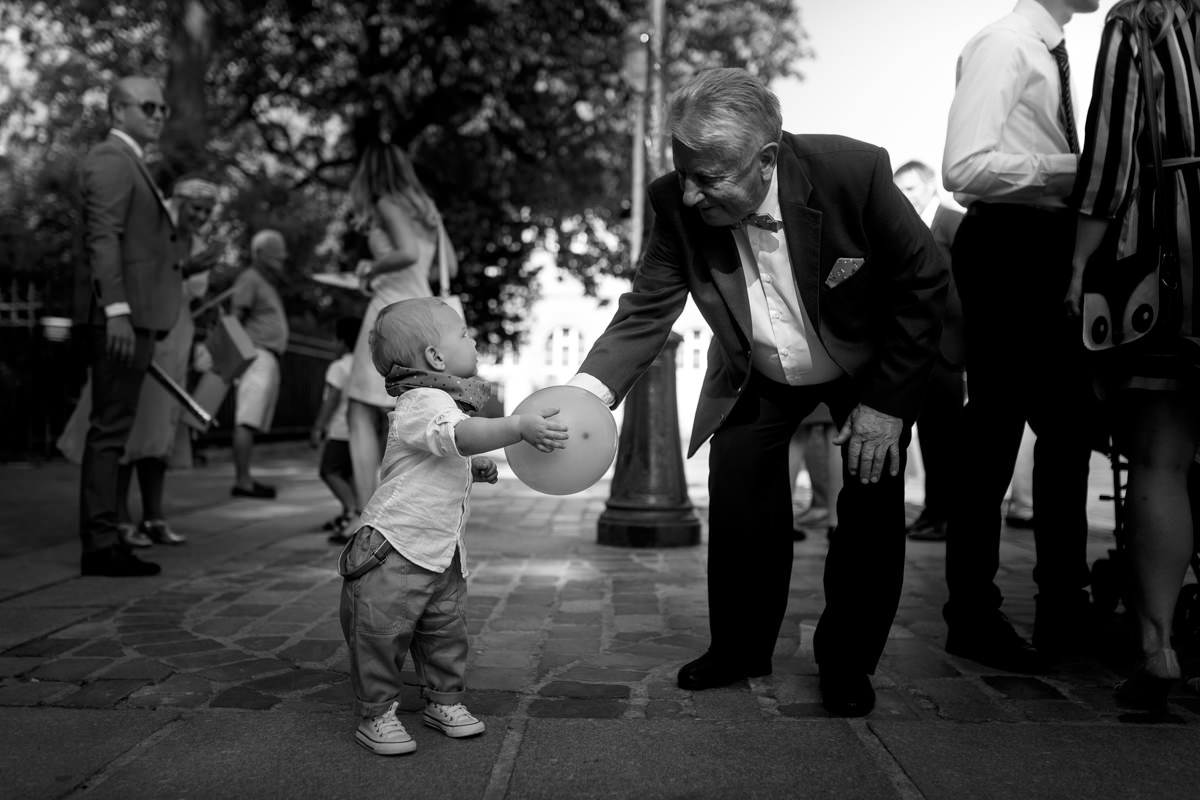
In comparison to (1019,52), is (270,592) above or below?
below

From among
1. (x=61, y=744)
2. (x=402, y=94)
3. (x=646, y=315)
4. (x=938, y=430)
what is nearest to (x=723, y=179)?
(x=646, y=315)

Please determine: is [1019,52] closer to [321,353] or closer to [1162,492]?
[1162,492]

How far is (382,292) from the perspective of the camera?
5977 mm

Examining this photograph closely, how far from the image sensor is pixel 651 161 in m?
7.52

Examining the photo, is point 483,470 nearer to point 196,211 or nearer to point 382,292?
point 382,292

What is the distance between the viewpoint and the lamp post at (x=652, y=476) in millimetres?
6277

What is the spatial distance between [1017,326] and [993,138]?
561mm

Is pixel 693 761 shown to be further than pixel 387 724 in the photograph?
No

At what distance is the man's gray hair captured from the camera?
272cm

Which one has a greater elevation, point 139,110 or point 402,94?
point 402,94

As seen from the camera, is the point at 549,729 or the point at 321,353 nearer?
the point at 549,729

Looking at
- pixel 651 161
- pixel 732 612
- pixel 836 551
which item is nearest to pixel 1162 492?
pixel 836 551

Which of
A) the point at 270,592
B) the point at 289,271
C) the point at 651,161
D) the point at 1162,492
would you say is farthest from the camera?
the point at 289,271

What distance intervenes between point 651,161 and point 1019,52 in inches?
167
